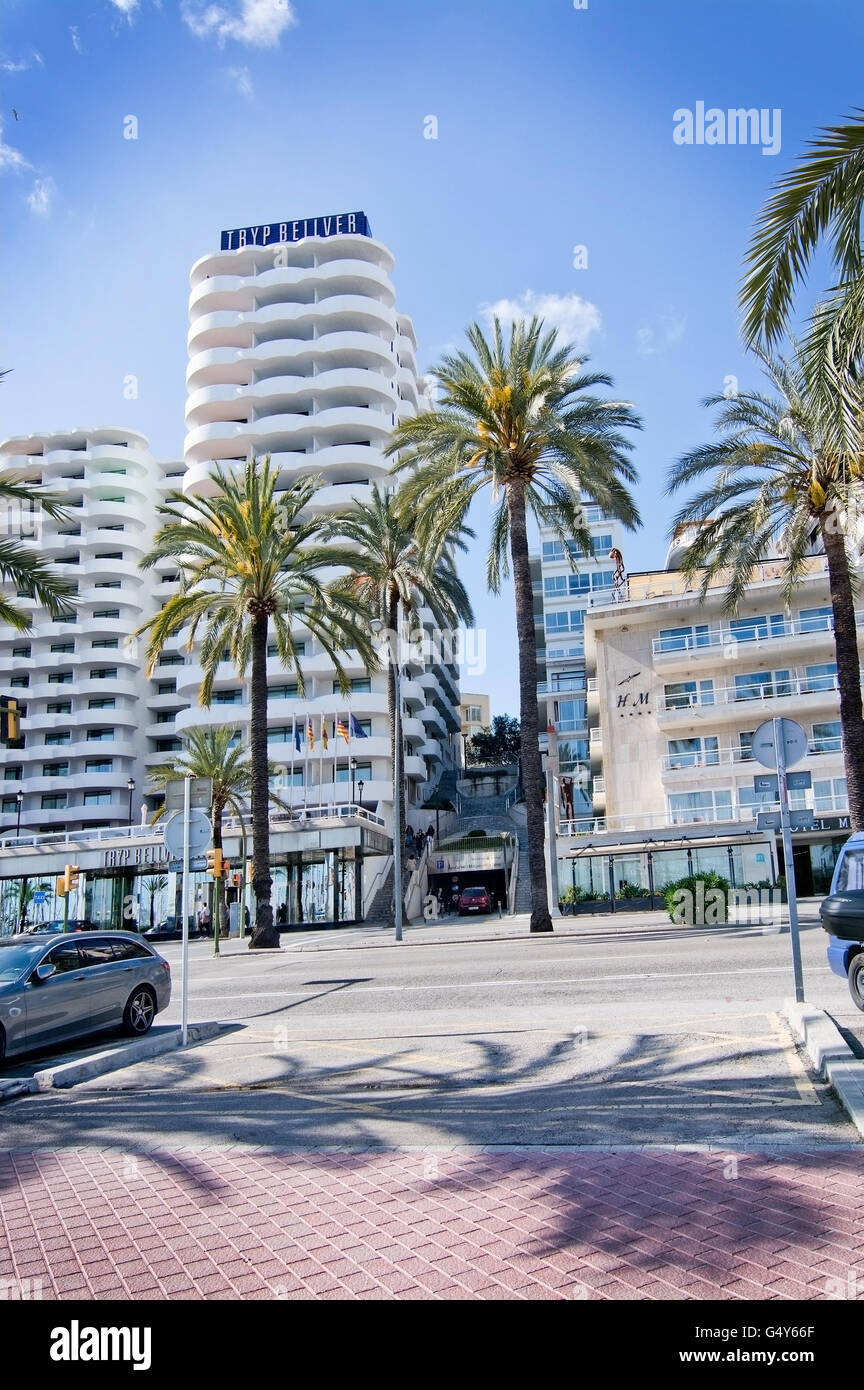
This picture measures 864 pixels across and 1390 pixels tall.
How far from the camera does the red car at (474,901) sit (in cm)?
4262

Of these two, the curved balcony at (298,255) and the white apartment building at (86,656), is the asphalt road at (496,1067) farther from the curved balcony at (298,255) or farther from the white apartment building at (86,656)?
the curved balcony at (298,255)

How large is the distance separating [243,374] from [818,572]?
4186cm

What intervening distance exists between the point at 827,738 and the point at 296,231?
5021 centimetres

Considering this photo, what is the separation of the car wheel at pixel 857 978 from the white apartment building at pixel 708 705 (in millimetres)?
27754

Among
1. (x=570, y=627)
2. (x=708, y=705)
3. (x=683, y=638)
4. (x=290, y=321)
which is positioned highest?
(x=290, y=321)

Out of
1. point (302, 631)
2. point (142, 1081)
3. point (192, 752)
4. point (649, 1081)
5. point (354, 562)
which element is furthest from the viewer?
point (302, 631)

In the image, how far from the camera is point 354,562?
32031 millimetres

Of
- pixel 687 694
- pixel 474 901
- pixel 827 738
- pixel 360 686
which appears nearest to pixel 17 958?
pixel 474 901

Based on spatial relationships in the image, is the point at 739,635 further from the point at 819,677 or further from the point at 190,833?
the point at 190,833

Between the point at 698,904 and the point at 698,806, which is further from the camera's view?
the point at 698,806

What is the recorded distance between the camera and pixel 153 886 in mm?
45219

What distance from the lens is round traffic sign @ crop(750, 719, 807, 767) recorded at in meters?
10.5
